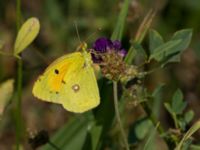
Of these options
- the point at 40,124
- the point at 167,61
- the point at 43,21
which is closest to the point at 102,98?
the point at 167,61

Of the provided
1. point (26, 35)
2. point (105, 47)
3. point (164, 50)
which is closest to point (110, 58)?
point (105, 47)

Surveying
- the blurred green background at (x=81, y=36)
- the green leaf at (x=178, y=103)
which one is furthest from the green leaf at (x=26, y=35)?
the blurred green background at (x=81, y=36)

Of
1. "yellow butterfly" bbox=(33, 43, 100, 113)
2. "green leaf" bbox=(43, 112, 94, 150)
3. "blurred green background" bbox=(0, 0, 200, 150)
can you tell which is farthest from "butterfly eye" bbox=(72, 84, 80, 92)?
"blurred green background" bbox=(0, 0, 200, 150)

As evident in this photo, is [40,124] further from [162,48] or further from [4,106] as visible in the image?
[162,48]

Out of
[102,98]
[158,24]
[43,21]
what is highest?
[43,21]

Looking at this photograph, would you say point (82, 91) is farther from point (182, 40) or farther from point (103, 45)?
point (182, 40)

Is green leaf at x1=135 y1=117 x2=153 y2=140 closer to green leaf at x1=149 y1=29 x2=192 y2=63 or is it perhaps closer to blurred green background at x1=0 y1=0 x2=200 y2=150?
green leaf at x1=149 y1=29 x2=192 y2=63
